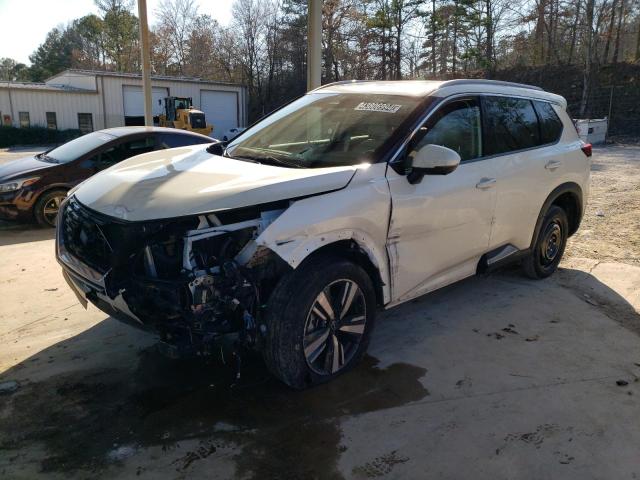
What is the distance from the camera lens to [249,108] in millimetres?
42875

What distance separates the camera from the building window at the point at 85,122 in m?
33.5

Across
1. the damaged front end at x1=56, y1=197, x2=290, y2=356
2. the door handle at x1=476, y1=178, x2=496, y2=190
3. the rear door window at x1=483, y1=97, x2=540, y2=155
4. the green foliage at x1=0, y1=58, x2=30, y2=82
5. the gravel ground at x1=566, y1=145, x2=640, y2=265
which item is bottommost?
the gravel ground at x1=566, y1=145, x2=640, y2=265

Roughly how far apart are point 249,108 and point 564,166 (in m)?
40.0

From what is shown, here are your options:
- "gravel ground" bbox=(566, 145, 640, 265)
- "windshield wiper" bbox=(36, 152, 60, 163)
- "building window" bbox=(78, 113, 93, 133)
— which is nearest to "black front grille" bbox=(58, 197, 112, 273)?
"windshield wiper" bbox=(36, 152, 60, 163)

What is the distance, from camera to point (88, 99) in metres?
33.5

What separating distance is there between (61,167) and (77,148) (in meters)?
0.56

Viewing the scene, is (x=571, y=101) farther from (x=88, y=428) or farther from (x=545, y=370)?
(x=88, y=428)

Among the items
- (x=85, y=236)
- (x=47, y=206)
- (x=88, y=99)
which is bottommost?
(x=47, y=206)

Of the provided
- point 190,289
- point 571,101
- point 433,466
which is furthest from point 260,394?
point 571,101

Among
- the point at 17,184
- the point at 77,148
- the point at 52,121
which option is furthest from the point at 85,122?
the point at 17,184

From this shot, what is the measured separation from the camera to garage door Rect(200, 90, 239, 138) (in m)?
37.0

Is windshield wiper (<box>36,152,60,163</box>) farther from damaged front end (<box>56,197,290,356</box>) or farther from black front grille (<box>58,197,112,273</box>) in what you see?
damaged front end (<box>56,197,290,356</box>)

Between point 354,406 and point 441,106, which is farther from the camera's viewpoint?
point 441,106

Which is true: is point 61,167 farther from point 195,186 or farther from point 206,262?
point 206,262
